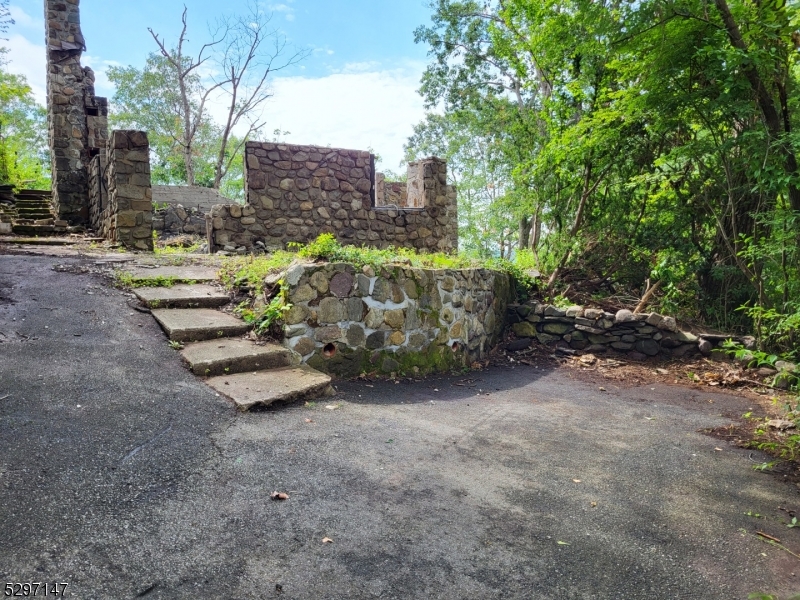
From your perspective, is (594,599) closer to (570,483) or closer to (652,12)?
(570,483)

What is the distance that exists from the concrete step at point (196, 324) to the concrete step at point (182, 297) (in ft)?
0.35

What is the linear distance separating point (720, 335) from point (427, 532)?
228 inches

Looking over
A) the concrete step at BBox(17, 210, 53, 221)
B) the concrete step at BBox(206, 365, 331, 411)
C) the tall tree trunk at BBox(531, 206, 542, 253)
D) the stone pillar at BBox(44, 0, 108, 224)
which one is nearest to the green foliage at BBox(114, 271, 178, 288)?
the concrete step at BBox(206, 365, 331, 411)

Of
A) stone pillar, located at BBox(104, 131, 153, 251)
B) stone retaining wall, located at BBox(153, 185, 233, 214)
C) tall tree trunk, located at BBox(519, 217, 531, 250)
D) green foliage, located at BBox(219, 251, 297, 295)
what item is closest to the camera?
green foliage, located at BBox(219, 251, 297, 295)

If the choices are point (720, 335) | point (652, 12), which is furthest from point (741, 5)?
point (720, 335)

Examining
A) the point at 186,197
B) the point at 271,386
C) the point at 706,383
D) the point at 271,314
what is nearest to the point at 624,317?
the point at 706,383

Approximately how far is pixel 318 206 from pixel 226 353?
6.25 meters

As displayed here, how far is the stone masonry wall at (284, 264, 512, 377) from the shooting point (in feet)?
15.1

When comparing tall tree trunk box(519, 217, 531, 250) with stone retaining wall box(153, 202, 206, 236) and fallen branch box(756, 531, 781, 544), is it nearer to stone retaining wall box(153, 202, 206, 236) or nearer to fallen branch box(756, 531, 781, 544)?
stone retaining wall box(153, 202, 206, 236)

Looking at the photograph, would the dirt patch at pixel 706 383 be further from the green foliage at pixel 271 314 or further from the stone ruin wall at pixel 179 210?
the stone ruin wall at pixel 179 210

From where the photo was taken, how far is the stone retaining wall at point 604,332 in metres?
6.55

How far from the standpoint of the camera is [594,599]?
1.93 meters

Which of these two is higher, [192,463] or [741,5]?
[741,5]

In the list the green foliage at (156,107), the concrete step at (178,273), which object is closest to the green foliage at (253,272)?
the concrete step at (178,273)
